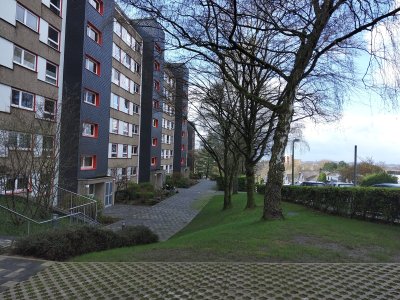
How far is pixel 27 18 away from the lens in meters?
22.1

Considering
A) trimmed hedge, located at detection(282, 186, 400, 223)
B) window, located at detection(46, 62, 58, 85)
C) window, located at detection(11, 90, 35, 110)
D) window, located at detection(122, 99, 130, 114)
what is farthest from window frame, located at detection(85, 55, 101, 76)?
trimmed hedge, located at detection(282, 186, 400, 223)

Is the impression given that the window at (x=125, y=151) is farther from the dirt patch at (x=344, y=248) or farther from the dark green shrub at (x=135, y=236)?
the dirt patch at (x=344, y=248)

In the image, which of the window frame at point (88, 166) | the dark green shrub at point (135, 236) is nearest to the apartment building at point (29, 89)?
the window frame at point (88, 166)

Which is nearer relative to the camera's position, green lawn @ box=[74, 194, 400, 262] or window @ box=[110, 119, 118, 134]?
green lawn @ box=[74, 194, 400, 262]

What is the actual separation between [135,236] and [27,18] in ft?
51.0

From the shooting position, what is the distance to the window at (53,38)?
80.7ft

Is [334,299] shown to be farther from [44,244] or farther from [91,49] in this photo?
[91,49]

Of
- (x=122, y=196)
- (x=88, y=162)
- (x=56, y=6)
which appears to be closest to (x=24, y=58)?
(x=56, y=6)

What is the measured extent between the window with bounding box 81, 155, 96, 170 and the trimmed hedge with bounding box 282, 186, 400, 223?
16202 mm

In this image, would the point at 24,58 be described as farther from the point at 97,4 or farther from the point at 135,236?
the point at 135,236

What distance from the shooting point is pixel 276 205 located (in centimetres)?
1247

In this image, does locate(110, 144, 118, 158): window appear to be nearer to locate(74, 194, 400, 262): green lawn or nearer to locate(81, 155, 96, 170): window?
locate(81, 155, 96, 170): window

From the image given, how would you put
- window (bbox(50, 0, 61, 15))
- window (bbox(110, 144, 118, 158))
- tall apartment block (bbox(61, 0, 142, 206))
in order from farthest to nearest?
1. window (bbox(110, 144, 118, 158))
2. tall apartment block (bbox(61, 0, 142, 206))
3. window (bbox(50, 0, 61, 15))

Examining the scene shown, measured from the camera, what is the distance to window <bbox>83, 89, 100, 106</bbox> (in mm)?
28300
